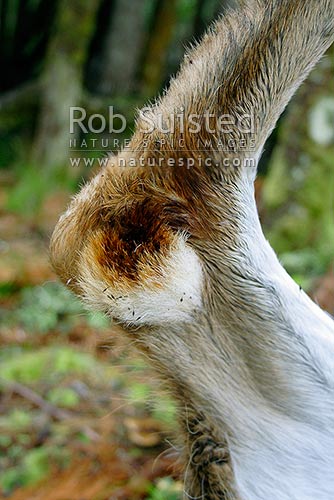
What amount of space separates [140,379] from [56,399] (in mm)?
1699

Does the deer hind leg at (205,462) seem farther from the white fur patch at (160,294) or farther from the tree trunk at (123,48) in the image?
the tree trunk at (123,48)

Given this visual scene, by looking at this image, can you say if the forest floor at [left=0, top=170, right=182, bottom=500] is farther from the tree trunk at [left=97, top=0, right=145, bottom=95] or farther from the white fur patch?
the tree trunk at [left=97, top=0, right=145, bottom=95]

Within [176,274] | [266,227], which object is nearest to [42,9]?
[266,227]

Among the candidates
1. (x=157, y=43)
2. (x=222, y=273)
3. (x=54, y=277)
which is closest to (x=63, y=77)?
(x=157, y=43)

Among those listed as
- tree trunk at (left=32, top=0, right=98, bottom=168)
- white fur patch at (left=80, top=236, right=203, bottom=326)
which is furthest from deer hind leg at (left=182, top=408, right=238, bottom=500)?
tree trunk at (left=32, top=0, right=98, bottom=168)

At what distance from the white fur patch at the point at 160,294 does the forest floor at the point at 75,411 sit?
183 mm

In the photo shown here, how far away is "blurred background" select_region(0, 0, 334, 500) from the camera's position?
8.55 ft

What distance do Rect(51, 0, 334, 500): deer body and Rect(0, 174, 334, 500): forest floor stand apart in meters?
0.17

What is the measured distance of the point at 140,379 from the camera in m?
1.80

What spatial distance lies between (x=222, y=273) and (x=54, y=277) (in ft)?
13.1

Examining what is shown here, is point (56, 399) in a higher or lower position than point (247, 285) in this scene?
lower

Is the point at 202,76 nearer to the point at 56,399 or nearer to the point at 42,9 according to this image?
the point at 56,399

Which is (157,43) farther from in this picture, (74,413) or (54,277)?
(74,413)

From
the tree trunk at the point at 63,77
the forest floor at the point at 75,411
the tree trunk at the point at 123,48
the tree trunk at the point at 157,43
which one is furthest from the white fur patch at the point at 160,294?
the tree trunk at the point at 157,43
